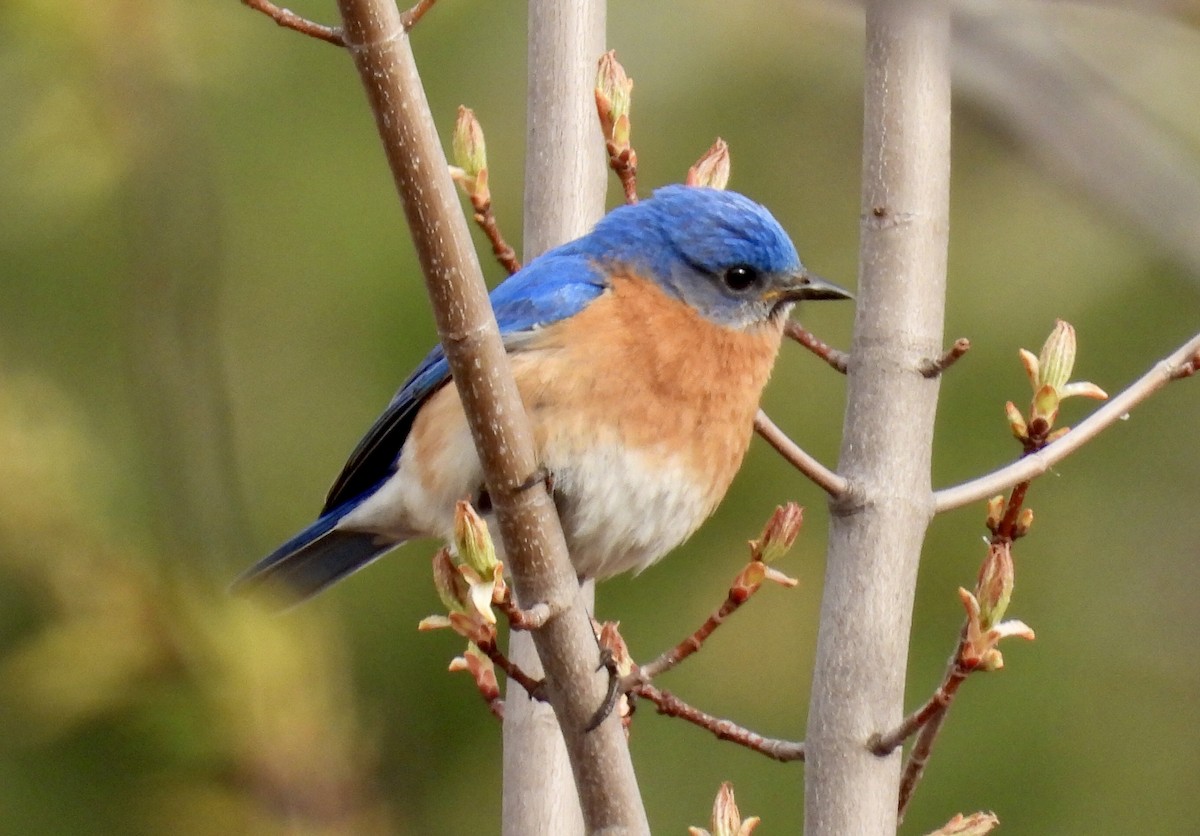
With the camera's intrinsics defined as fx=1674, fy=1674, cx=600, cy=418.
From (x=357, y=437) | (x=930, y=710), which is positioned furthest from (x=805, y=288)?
(x=357, y=437)

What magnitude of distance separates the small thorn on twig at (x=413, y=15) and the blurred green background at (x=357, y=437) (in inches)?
29.4

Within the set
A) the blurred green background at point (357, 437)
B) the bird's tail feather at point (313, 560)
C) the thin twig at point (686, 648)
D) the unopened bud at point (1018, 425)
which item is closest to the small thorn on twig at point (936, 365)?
the unopened bud at point (1018, 425)

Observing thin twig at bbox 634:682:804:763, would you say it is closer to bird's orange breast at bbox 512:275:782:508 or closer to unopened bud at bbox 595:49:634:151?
bird's orange breast at bbox 512:275:782:508

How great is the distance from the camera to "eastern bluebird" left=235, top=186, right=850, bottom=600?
3035 millimetres

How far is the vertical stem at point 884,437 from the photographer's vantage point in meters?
2.52

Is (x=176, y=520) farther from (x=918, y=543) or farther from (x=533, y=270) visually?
(x=918, y=543)

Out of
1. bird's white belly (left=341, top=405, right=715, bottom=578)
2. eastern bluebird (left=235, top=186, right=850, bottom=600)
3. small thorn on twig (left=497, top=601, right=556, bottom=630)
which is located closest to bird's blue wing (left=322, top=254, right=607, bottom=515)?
eastern bluebird (left=235, top=186, right=850, bottom=600)

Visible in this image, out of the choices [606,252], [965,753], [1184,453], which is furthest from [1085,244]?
[606,252]

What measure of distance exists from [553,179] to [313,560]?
1011 millimetres

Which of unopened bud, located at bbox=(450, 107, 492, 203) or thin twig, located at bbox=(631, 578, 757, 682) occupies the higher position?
unopened bud, located at bbox=(450, 107, 492, 203)

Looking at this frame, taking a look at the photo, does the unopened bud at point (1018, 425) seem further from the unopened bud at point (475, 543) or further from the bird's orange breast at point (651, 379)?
the unopened bud at point (475, 543)

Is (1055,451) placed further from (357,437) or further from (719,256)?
(357,437)

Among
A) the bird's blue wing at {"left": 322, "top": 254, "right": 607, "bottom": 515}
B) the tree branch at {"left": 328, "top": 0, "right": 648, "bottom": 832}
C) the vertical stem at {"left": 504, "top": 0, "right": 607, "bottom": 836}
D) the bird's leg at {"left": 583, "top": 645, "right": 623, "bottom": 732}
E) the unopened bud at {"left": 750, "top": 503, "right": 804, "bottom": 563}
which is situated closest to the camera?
the tree branch at {"left": 328, "top": 0, "right": 648, "bottom": 832}

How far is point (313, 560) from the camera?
367 centimetres
